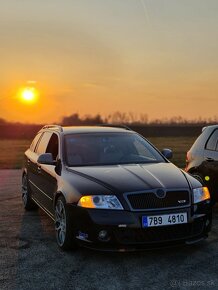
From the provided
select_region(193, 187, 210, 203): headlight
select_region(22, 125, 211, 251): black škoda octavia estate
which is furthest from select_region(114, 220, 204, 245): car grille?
select_region(193, 187, 210, 203): headlight

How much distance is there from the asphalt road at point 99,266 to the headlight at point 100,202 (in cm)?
66

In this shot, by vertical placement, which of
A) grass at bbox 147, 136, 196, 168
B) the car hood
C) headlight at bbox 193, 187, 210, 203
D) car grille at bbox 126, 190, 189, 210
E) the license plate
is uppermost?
the car hood

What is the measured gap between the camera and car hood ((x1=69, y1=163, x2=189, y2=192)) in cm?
564

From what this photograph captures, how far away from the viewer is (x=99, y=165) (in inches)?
258

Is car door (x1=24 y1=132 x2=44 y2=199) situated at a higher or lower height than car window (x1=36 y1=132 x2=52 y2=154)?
lower

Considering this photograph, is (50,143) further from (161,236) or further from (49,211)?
(161,236)

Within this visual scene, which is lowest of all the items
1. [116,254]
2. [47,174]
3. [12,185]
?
[12,185]

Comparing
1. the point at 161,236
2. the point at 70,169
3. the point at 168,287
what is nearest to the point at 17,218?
the point at 70,169

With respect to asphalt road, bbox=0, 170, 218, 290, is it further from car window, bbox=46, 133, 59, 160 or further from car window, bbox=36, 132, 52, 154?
car window, bbox=36, 132, 52, 154

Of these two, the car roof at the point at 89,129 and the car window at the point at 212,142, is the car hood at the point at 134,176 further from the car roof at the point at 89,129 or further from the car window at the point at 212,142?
the car window at the point at 212,142

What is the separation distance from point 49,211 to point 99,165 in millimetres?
1079

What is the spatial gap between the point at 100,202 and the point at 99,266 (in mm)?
723

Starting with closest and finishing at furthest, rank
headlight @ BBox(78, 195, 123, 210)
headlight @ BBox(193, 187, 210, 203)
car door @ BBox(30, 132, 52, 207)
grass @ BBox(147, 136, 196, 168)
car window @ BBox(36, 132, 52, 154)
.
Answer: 1. headlight @ BBox(78, 195, 123, 210)
2. headlight @ BBox(193, 187, 210, 203)
3. car door @ BBox(30, 132, 52, 207)
4. car window @ BBox(36, 132, 52, 154)
5. grass @ BBox(147, 136, 196, 168)

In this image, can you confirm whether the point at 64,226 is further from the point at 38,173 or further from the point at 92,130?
the point at 92,130
